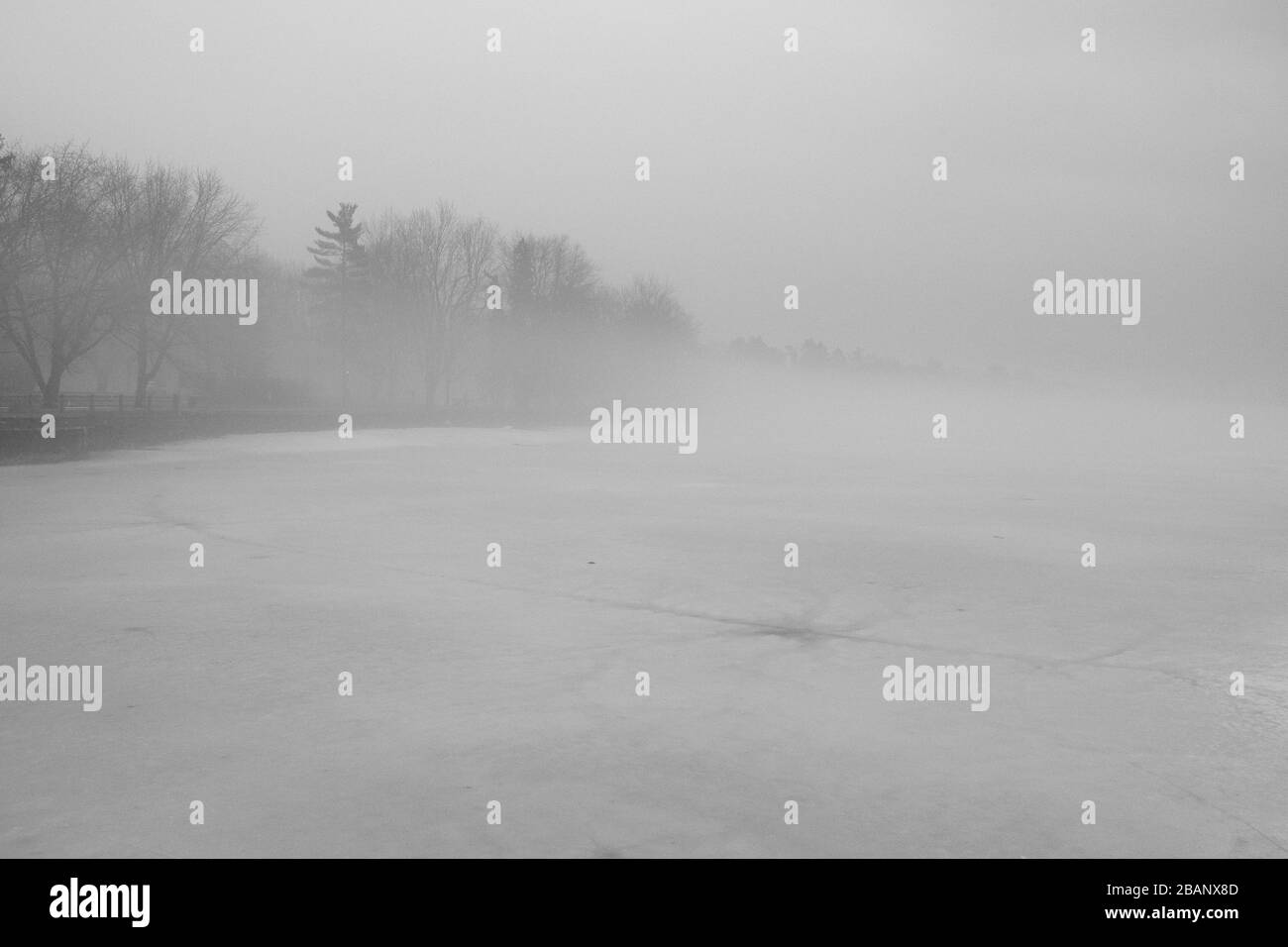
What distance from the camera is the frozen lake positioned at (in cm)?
633

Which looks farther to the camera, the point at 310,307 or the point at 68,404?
the point at 310,307

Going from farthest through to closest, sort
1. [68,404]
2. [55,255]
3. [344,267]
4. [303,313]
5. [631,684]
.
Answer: [303,313] < [344,267] < [68,404] < [55,255] < [631,684]

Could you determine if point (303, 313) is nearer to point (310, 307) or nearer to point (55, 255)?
point (310, 307)

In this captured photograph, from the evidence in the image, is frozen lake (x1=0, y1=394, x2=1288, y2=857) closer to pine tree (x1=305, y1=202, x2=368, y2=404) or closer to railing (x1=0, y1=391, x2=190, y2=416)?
railing (x1=0, y1=391, x2=190, y2=416)

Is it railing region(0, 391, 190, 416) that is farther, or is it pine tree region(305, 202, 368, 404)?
pine tree region(305, 202, 368, 404)

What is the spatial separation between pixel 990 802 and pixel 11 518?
1884cm

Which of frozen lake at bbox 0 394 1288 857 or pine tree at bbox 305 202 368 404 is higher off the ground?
pine tree at bbox 305 202 368 404

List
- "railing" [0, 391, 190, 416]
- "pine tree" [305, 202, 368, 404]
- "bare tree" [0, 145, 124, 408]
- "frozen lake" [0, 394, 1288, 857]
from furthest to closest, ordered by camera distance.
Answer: "pine tree" [305, 202, 368, 404], "railing" [0, 391, 190, 416], "bare tree" [0, 145, 124, 408], "frozen lake" [0, 394, 1288, 857]

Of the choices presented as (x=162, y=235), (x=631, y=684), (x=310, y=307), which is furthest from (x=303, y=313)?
(x=631, y=684)

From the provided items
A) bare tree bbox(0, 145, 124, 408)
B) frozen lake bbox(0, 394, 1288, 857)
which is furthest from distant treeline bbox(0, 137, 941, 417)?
frozen lake bbox(0, 394, 1288, 857)

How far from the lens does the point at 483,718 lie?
841 centimetres

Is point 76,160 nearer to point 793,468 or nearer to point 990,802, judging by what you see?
point 793,468

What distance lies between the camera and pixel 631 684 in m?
9.48
